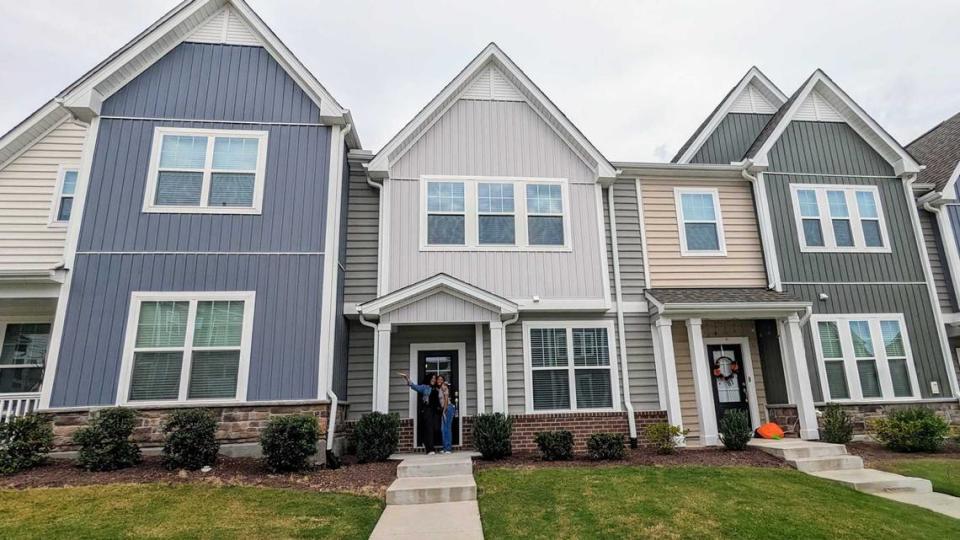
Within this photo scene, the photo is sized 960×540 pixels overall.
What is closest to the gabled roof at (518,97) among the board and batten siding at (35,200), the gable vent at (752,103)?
the gable vent at (752,103)

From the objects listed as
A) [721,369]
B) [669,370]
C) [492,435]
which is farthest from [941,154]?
[492,435]

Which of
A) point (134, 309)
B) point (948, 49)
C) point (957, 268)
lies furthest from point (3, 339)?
point (948, 49)

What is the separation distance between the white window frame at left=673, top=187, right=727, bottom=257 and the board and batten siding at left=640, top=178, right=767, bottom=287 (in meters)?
0.07

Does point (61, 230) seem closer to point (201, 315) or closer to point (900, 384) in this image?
point (201, 315)

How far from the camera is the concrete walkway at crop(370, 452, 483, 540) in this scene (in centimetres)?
529

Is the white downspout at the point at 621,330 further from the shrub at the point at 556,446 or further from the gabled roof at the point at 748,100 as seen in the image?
the gabled roof at the point at 748,100

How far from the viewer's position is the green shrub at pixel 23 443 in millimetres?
7266

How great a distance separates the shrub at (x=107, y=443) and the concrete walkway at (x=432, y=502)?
4.26 m

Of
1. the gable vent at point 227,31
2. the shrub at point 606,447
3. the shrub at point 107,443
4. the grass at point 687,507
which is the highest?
the gable vent at point 227,31

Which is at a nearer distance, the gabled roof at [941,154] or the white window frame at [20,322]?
the white window frame at [20,322]

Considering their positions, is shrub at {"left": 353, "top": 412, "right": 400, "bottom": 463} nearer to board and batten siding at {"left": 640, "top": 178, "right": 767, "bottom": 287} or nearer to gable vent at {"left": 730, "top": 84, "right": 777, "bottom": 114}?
board and batten siding at {"left": 640, "top": 178, "right": 767, "bottom": 287}

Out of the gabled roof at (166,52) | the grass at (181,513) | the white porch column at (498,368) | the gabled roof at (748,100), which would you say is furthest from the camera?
the gabled roof at (748,100)

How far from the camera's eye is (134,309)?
28.8ft

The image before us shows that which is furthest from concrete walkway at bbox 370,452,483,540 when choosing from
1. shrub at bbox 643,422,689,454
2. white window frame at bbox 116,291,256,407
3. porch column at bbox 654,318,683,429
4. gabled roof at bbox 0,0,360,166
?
gabled roof at bbox 0,0,360,166
